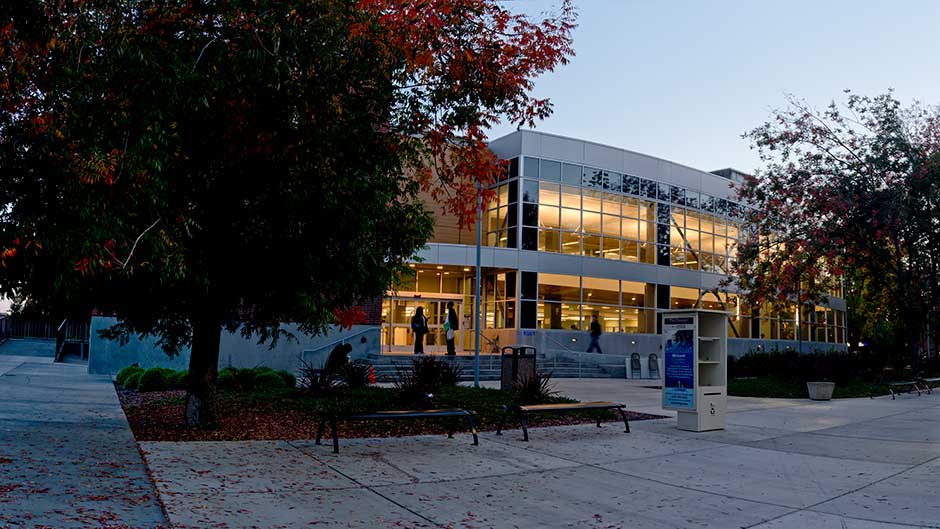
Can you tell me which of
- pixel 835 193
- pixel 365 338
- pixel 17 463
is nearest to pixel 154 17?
pixel 17 463

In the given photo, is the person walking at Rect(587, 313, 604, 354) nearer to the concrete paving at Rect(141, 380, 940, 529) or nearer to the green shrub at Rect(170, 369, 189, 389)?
the green shrub at Rect(170, 369, 189, 389)

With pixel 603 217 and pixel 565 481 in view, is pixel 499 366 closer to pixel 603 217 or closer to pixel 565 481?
pixel 603 217

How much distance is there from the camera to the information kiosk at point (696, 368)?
12.1m

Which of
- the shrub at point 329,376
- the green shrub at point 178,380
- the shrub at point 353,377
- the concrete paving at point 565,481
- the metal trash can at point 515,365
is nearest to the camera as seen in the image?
the concrete paving at point 565,481

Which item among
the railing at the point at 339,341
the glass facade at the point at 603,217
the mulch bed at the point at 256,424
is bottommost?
the mulch bed at the point at 256,424

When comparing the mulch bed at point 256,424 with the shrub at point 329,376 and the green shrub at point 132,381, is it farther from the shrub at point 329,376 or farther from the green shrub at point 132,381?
the green shrub at point 132,381

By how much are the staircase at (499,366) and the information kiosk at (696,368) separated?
40.8ft

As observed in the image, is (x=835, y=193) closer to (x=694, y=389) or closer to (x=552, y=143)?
(x=552, y=143)

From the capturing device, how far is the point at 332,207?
31.2 feet

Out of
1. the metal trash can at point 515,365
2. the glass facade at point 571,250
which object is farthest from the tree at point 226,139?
the glass facade at point 571,250

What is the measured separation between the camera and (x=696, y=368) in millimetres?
12234

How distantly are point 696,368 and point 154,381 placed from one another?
12.5 metres

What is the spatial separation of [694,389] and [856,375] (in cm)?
1659

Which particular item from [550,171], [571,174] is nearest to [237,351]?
[550,171]
